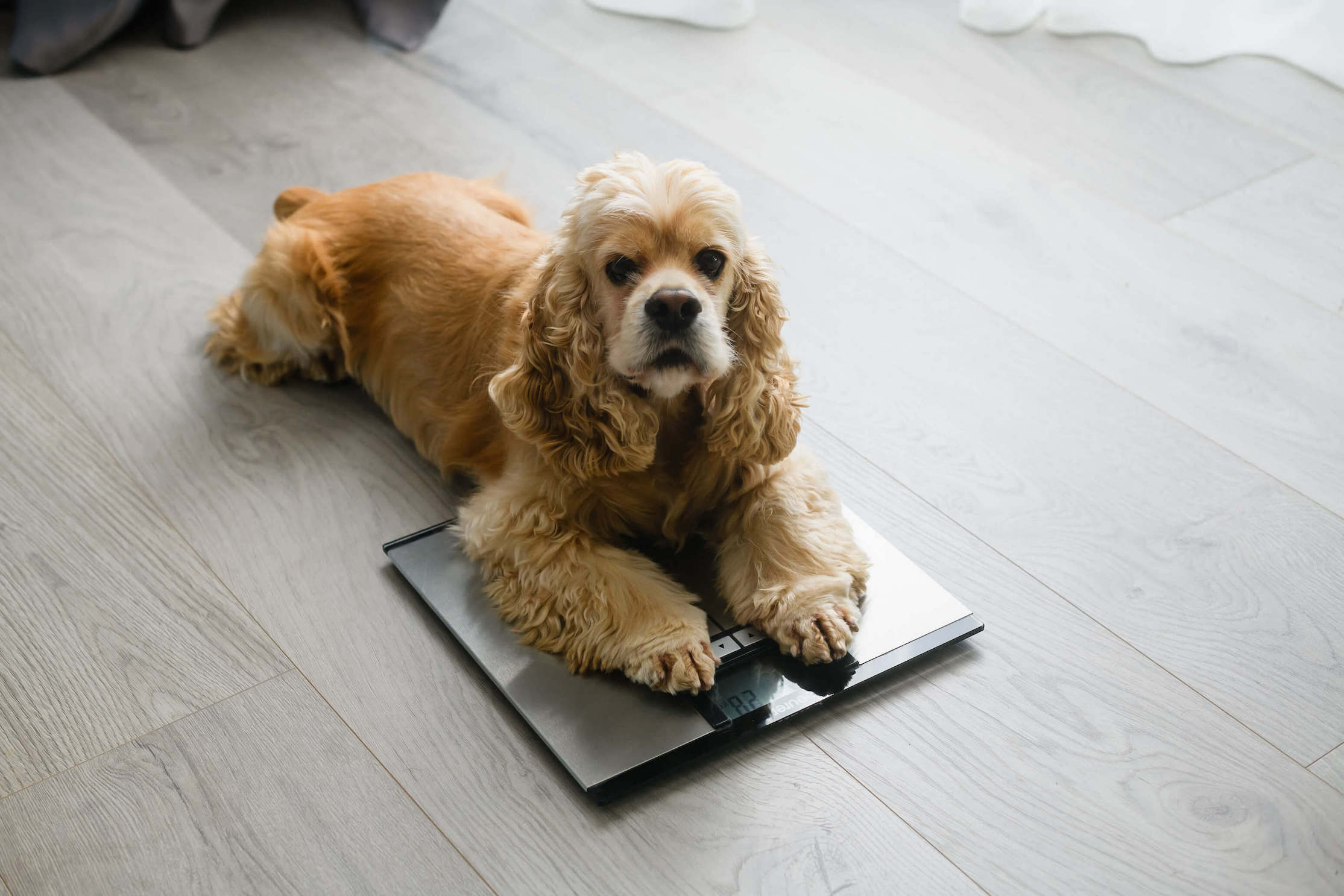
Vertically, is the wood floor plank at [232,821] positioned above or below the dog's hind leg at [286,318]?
below

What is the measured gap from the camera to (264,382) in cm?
263

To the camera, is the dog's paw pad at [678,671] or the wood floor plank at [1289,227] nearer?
the dog's paw pad at [678,671]

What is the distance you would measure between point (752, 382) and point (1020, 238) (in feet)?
4.96

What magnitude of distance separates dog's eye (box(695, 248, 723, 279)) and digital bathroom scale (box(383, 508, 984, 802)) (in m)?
0.56

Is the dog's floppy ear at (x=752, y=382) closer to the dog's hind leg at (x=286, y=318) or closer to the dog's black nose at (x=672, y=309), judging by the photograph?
the dog's black nose at (x=672, y=309)

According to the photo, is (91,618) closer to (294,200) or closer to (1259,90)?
(294,200)

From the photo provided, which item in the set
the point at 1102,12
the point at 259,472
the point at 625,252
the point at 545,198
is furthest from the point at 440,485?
the point at 1102,12

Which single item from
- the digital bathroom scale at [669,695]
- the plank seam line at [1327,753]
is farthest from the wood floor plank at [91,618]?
the plank seam line at [1327,753]

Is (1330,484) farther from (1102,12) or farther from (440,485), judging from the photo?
(1102,12)

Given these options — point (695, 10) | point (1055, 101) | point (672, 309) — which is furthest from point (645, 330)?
point (695, 10)

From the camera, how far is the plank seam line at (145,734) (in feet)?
5.85

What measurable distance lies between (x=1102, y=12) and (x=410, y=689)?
11.3 feet

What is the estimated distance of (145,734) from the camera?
1869 mm

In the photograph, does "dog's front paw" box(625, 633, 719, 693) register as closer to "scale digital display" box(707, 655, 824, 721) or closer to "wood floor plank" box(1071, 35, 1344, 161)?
"scale digital display" box(707, 655, 824, 721)
